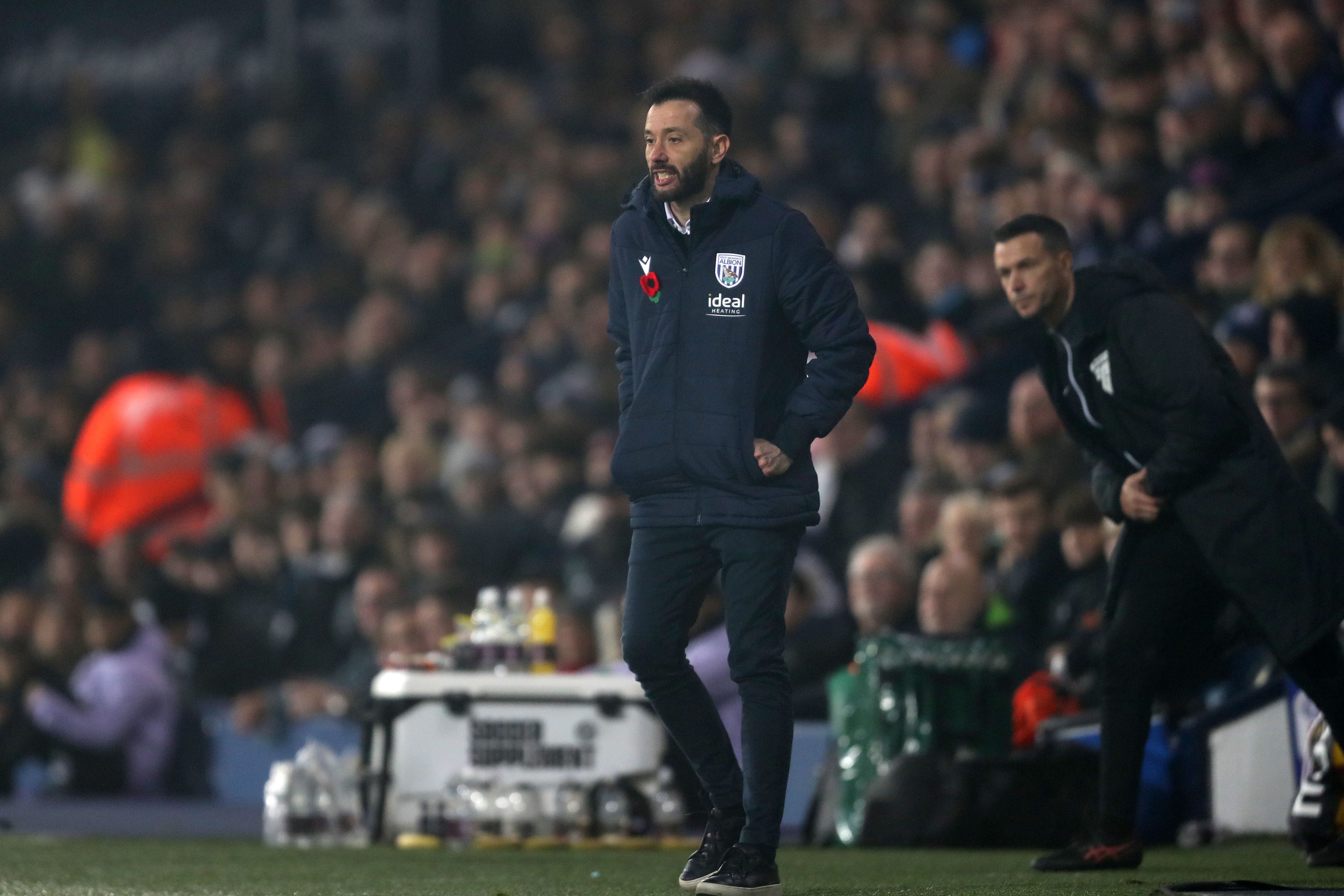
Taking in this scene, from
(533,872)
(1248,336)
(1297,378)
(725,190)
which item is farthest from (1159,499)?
(1248,336)

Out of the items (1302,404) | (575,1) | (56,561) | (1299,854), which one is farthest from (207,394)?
(1299,854)

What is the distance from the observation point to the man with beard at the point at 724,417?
4.85 meters

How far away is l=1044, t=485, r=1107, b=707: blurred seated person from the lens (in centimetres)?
777

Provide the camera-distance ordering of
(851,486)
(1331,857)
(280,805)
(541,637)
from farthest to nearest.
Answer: (851,486) < (541,637) < (280,805) < (1331,857)

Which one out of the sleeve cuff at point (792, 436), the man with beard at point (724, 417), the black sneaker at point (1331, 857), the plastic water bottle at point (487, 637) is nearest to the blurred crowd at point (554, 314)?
the plastic water bottle at point (487, 637)

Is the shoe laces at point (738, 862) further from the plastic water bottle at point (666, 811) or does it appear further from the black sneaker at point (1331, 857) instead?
the plastic water bottle at point (666, 811)

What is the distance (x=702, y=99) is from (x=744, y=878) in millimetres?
1861

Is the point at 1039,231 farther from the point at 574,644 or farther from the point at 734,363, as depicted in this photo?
the point at 574,644

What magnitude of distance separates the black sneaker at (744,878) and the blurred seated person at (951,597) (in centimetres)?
347

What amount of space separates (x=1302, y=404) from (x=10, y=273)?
1260 centimetres

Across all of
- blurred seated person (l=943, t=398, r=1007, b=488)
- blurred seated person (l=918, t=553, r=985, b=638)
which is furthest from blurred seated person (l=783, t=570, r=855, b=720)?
blurred seated person (l=943, t=398, r=1007, b=488)

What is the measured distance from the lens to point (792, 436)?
4844 mm

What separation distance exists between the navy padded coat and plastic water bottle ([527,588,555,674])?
327 cm

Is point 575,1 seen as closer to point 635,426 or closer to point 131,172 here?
point 131,172
